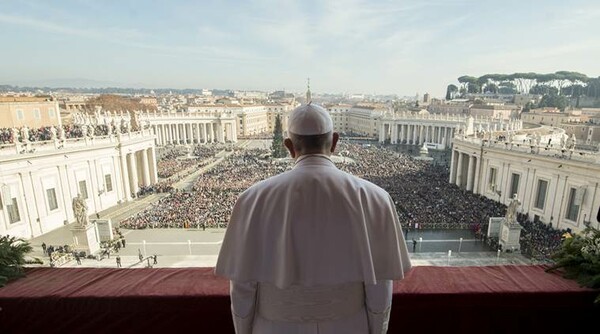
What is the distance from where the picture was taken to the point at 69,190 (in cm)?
1980

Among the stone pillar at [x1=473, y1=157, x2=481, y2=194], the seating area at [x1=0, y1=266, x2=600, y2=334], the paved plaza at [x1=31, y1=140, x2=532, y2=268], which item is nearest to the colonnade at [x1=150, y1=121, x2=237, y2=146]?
the paved plaza at [x1=31, y1=140, x2=532, y2=268]

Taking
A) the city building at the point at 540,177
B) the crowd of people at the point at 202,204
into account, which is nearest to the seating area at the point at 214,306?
the crowd of people at the point at 202,204

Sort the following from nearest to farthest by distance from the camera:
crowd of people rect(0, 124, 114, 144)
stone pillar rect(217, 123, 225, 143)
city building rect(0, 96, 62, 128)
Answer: crowd of people rect(0, 124, 114, 144) < city building rect(0, 96, 62, 128) < stone pillar rect(217, 123, 225, 143)

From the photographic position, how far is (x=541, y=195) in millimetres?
19812

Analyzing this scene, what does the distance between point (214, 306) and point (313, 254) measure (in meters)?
1.28

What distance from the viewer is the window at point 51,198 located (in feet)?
60.7

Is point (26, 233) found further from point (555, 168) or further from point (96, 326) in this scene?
point (555, 168)

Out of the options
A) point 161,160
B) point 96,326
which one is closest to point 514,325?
point 96,326

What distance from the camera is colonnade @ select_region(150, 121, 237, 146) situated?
56.4m

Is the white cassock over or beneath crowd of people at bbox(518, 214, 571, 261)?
over

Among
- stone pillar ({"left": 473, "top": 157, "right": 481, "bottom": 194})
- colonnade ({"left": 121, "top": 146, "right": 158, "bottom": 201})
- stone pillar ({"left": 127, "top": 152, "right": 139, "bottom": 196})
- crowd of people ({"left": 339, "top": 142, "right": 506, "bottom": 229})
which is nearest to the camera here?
crowd of people ({"left": 339, "top": 142, "right": 506, "bottom": 229})

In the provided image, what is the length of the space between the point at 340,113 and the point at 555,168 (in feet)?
208

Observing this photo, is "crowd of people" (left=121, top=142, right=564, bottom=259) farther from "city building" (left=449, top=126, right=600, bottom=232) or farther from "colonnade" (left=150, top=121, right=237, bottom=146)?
"colonnade" (left=150, top=121, right=237, bottom=146)

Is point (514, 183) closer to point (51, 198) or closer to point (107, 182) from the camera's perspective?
point (107, 182)
